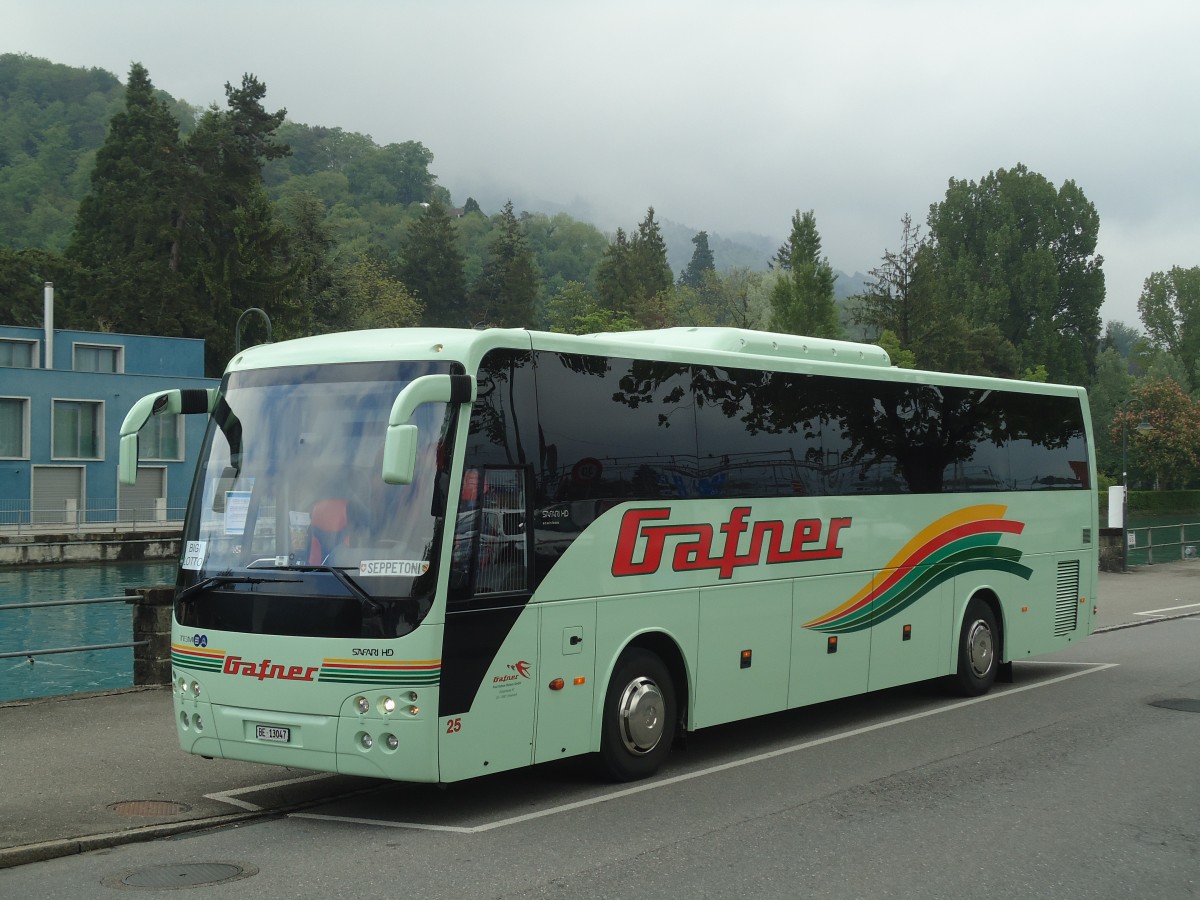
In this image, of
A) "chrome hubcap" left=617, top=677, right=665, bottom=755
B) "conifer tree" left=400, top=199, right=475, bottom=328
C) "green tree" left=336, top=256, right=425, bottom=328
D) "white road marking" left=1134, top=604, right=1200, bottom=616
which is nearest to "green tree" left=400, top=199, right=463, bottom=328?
"conifer tree" left=400, top=199, right=475, bottom=328

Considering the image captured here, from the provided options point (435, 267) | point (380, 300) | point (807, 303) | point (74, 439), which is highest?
point (435, 267)

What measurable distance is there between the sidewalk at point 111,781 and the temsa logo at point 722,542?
268 cm

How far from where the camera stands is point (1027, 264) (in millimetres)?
106188

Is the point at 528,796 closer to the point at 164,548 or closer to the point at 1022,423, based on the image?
the point at 1022,423

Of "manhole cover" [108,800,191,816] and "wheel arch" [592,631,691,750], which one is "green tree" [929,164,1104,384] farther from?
"manhole cover" [108,800,191,816]

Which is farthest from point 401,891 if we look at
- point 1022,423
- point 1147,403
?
point 1147,403

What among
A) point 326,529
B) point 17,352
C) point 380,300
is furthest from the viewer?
point 380,300

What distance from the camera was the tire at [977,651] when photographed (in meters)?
14.6

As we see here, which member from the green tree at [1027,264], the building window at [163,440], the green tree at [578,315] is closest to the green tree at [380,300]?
the green tree at [578,315]

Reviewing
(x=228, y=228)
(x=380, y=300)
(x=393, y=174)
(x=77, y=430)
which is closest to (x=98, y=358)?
(x=77, y=430)

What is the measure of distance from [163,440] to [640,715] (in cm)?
5908

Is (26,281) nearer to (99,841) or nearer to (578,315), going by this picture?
(578,315)

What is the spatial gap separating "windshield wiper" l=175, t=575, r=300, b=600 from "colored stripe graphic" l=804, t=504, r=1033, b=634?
17.0 feet

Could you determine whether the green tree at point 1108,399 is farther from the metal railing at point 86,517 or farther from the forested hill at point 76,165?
the forested hill at point 76,165
